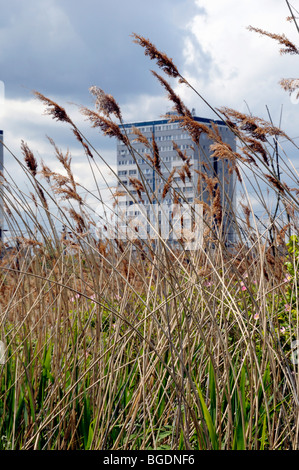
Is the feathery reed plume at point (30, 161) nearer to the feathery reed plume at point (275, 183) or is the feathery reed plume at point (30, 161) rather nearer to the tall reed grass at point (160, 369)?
the tall reed grass at point (160, 369)

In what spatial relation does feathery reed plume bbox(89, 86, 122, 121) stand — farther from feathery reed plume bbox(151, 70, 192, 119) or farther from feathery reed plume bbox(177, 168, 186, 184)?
feathery reed plume bbox(177, 168, 186, 184)

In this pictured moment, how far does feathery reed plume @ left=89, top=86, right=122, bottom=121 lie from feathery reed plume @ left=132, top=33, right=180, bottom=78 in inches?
8.5

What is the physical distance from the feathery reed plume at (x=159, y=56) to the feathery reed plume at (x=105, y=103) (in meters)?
0.22

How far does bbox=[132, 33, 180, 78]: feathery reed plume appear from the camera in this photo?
76.2 inches

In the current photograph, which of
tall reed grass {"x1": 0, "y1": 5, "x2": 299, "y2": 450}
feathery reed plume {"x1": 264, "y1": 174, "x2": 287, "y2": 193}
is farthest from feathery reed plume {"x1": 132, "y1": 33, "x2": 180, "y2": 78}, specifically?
feathery reed plume {"x1": 264, "y1": 174, "x2": 287, "y2": 193}

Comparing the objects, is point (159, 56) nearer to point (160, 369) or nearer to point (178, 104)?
point (178, 104)

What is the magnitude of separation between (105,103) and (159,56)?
0.28 m

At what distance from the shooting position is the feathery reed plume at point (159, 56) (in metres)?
1.93

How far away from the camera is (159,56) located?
1987mm

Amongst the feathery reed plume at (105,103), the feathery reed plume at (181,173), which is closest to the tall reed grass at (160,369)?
the feathery reed plume at (105,103)

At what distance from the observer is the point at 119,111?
198 cm
